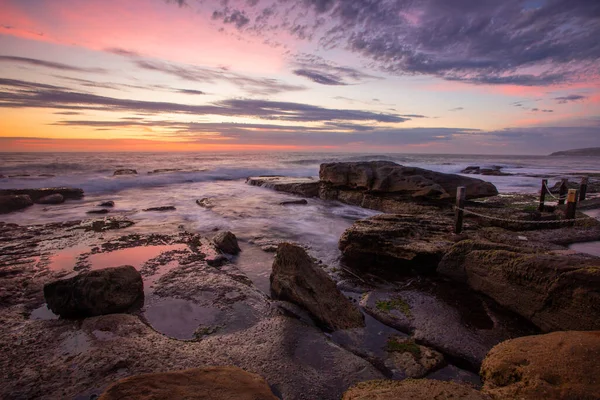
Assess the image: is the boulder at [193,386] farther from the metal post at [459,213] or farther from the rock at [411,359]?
the metal post at [459,213]

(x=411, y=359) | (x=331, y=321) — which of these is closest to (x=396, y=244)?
(x=331, y=321)

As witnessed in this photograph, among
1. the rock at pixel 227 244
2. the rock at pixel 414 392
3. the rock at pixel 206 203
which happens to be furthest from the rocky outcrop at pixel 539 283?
the rock at pixel 206 203

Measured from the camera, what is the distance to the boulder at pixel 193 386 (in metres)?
2.48

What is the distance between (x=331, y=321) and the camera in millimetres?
4789

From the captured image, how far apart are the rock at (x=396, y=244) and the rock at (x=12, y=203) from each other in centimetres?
1483

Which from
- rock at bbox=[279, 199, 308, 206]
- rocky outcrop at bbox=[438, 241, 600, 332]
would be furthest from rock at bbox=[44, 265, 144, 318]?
rock at bbox=[279, 199, 308, 206]

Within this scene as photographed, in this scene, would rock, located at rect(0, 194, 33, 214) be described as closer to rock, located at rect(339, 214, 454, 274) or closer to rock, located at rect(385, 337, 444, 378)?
rock, located at rect(339, 214, 454, 274)

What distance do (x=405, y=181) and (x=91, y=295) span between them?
12.5 metres

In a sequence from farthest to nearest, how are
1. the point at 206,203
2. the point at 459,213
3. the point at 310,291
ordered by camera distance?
the point at 206,203
the point at 459,213
the point at 310,291

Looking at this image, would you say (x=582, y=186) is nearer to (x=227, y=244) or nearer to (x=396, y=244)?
(x=396, y=244)

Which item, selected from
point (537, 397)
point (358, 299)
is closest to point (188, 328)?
point (358, 299)

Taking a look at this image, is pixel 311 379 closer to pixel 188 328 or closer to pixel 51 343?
pixel 188 328

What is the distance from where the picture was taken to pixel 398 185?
14.2m

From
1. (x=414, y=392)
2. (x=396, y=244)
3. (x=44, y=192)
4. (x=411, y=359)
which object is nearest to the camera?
(x=414, y=392)
